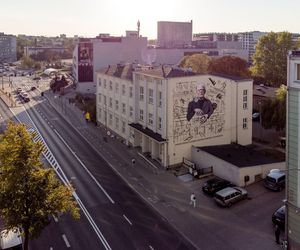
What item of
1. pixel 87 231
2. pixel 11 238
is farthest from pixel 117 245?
pixel 11 238

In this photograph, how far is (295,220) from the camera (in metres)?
24.3

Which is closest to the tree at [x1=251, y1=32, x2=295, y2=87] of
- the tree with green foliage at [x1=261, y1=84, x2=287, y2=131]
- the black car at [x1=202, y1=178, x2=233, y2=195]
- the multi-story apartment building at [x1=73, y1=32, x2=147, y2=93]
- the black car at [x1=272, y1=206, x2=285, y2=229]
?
the multi-story apartment building at [x1=73, y1=32, x2=147, y2=93]

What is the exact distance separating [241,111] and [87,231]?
2686 centimetres

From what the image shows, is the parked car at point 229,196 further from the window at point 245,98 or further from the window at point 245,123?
the window at point 245,98

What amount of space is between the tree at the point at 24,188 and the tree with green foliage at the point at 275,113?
35076mm

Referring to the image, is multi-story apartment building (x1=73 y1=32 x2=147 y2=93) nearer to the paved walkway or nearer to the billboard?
the billboard

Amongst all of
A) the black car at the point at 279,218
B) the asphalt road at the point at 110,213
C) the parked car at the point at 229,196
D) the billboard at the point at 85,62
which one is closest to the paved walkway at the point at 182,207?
the parked car at the point at 229,196

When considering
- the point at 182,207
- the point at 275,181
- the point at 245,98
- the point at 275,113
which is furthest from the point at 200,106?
the point at 182,207

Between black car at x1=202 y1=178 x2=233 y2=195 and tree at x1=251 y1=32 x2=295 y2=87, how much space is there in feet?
188

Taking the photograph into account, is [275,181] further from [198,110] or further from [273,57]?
[273,57]

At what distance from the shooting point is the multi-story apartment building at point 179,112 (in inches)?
1676

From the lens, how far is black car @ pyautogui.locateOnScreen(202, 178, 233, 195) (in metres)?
35.0

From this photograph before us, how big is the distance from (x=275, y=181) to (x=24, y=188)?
22440mm

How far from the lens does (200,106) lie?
146 ft
